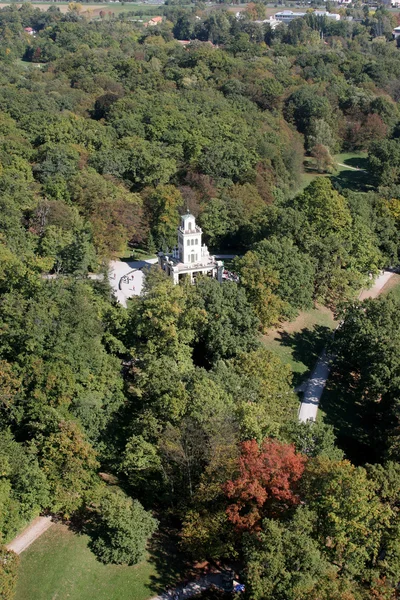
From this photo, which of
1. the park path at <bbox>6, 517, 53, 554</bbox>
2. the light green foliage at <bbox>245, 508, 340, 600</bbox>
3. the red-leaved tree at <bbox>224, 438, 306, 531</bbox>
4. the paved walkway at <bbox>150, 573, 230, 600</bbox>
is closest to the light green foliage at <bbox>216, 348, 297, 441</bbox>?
the red-leaved tree at <bbox>224, 438, 306, 531</bbox>

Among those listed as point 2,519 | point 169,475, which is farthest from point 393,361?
point 2,519

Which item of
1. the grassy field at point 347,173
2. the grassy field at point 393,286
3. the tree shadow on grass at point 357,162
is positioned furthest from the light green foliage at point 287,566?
the tree shadow on grass at point 357,162

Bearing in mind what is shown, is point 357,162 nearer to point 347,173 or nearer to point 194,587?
point 347,173

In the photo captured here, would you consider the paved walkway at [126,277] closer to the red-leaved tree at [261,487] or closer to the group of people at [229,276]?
the group of people at [229,276]

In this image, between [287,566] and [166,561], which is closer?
[287,566]

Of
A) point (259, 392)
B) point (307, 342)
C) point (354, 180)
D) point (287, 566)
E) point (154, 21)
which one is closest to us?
point (287, 566)

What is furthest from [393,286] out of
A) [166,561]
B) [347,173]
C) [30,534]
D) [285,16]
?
[285,16]
